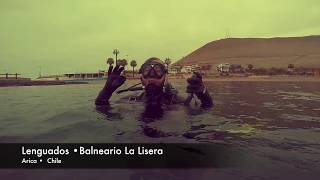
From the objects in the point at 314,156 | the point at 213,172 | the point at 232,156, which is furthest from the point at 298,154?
the point at 213,172

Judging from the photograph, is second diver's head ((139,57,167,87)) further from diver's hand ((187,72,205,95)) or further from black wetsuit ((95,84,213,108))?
black wetsuit ((95,84,213,108))

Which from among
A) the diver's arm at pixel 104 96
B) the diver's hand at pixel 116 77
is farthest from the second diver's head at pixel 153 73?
the diver's arm at pixel 104 96

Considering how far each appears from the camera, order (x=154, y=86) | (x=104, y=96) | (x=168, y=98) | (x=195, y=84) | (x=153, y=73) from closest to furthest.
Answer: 1. (x=153, y=73)
2. (x=154, y=86)
3. (x=195, y=84)
4. (x=104, y=96)
5. (x=168, y=98)

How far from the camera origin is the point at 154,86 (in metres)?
11.9

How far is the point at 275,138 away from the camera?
32.7ft

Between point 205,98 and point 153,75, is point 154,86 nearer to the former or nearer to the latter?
point 153,75

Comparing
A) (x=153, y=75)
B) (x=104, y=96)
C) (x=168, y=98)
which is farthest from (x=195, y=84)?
(x=104, y=96)

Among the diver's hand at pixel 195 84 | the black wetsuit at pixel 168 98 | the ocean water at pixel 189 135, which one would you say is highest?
the diver's hand at pixel 195 84

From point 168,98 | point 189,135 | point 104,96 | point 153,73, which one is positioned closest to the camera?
point 189,135

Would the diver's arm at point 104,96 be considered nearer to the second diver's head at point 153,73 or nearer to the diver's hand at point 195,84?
the second diver's head at point 153,73

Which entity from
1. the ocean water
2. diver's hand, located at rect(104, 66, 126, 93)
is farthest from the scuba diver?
the ocean water

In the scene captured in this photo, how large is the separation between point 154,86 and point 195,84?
71.6 inches

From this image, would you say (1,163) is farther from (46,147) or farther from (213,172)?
(213,172)

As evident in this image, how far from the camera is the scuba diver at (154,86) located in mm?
11797
